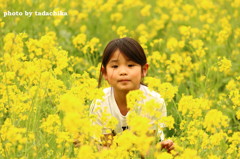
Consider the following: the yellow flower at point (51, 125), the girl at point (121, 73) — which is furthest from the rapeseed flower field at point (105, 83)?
the girl at point (121, 73)

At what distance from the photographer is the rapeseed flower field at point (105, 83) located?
2334 millimetres

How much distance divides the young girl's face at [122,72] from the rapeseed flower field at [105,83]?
0.42ft

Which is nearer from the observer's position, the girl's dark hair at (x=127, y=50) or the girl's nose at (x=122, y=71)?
the girl's nose at (x=122, y=71)

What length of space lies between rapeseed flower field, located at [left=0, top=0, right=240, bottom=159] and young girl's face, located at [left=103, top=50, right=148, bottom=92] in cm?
13

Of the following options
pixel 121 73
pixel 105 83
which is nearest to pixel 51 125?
pixel 121 73

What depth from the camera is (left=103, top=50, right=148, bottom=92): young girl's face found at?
9.57ft

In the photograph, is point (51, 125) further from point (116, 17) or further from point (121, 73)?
point (116, 17)

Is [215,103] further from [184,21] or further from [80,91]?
[184,21]

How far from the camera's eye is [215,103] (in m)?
3.82

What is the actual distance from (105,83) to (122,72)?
916 mm

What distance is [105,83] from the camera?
3.80 m

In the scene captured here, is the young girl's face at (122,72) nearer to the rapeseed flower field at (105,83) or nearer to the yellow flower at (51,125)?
the rapeseed flower field at (105,83)

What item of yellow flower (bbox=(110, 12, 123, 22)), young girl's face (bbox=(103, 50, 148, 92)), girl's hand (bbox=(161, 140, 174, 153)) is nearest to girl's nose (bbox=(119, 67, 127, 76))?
young girl's face (bbox=(103, 50, 148, 92))

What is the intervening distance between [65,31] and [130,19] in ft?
3.02
